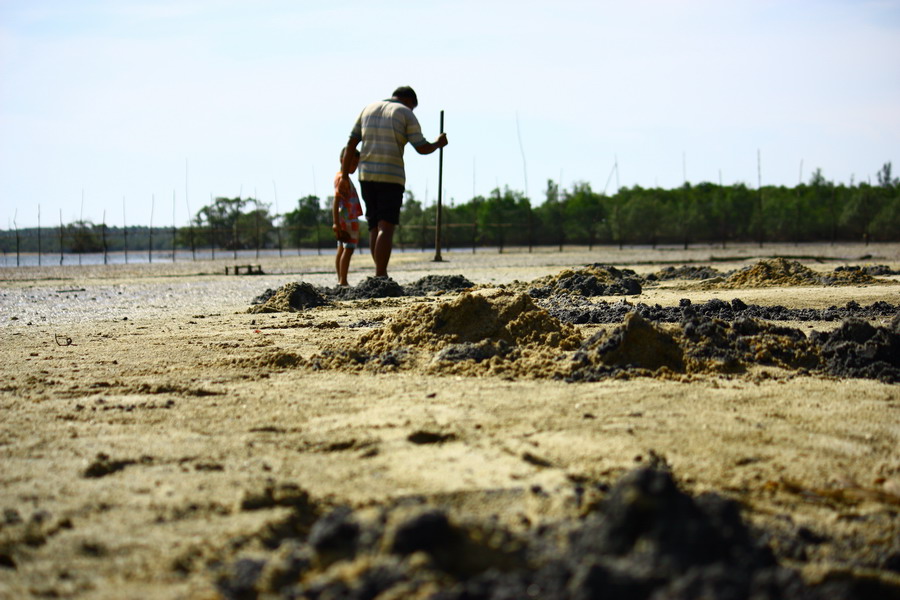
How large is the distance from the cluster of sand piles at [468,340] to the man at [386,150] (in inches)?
152

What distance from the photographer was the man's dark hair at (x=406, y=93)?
8.74m

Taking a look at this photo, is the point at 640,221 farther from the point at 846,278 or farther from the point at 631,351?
the point at 631,351

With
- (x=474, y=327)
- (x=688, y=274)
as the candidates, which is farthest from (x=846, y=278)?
(x=474, y=327)

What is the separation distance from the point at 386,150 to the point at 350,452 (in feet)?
20.4

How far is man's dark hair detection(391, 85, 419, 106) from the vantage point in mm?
8742

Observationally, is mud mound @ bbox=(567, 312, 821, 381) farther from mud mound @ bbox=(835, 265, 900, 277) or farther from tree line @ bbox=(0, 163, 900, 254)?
tree line @ bbox=(0, 163, 900, 254)

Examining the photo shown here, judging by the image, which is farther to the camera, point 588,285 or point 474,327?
point 588,285

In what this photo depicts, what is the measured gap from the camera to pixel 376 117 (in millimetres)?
8594

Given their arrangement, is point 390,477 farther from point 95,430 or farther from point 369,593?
point 95,430

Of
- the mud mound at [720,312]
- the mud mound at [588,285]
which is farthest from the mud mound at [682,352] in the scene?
the mud mound at [588,285]

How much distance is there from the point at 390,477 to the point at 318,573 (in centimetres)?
66

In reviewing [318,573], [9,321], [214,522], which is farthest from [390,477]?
[9,321]

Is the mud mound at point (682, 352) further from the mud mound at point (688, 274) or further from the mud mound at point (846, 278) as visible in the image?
the mud mound at point (688, 274)

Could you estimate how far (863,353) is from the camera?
3.86 m
